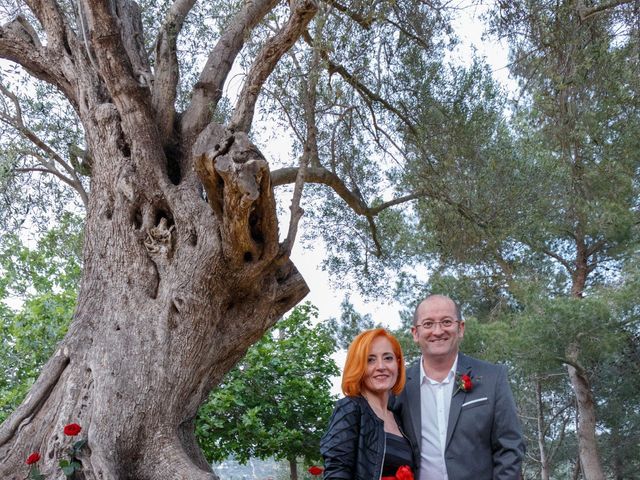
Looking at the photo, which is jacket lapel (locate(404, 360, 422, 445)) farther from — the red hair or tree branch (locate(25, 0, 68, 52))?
tree branch (locate(25, 0, 68, 52))

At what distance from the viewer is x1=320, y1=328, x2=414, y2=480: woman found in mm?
2871

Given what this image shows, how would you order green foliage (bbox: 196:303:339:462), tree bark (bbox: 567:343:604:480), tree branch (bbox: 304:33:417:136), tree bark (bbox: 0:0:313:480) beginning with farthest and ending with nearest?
tree bark (bbox: 567:343:604:480)
green foliage (bbox: 196:303:339:462)
tree branch (bbox: 304:33:417:136)
tree bark (bbox: 0:0:313:480)

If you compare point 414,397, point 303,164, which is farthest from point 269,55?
point 414,397

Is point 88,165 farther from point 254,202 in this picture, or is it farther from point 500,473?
point 500,473

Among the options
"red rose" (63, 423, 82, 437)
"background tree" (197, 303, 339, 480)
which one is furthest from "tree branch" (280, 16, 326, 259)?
"background tree" (197, 303, 339, 480)

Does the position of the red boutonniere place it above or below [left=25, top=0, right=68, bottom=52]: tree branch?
below

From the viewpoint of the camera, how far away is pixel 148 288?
580 cm

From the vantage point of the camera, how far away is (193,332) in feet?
18.1

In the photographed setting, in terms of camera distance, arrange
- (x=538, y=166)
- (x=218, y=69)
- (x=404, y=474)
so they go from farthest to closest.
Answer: (x=538, y=166) < (x=218, y=69) < (x=404, y=474)

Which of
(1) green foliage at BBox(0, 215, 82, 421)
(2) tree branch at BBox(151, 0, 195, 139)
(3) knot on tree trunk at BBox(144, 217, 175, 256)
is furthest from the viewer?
(1) green foliage at BBox(0, 215, 82, 421)

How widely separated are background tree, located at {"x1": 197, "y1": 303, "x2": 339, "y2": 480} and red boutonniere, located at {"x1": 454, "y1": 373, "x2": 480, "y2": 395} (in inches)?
273

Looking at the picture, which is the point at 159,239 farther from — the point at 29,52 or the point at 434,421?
the point at 434,421

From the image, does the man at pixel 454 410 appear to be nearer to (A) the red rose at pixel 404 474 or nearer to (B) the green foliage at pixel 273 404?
(A) the red rose at pixel 404 474

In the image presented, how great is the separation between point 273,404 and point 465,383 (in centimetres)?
770
